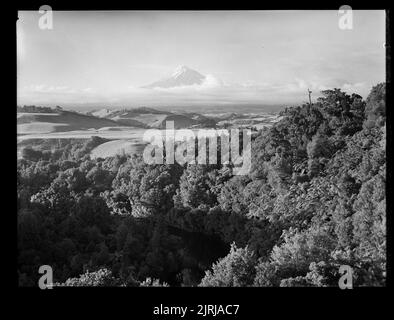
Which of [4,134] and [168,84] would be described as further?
[168,84]

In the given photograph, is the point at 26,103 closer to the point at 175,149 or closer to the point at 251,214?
the point at 175,149

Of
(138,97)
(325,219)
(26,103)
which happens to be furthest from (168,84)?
(325,219)

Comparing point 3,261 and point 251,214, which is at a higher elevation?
point 251,214

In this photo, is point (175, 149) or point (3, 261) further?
point (175, 149)

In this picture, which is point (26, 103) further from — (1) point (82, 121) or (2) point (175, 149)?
(2) point (175, 149)
